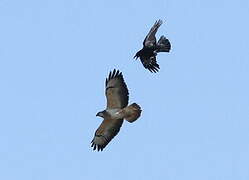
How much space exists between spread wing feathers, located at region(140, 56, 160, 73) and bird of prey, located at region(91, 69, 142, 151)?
113 inches

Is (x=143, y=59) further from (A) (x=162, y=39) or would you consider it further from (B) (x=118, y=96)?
(B) (x=118, y=96)

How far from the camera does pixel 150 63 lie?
2992cm

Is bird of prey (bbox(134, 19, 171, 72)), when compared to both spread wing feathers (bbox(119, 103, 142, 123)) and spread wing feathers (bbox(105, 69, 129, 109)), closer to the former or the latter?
spread wing feathers (bbox(105, 69, 129, 109))

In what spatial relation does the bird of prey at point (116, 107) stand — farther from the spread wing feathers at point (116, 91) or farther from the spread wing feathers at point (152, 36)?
the spread wing feathers at point (152, 36)

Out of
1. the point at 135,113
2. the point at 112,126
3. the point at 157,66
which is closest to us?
the point at 135,113

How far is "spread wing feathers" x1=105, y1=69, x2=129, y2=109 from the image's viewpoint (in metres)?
26.6

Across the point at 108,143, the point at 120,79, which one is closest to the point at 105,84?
the point at 120,79

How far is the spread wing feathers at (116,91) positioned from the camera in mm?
26578

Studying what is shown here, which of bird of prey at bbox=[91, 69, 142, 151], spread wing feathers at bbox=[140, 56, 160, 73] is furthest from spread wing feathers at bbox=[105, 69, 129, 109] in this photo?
spread wing feathers at bbox=[140, 56, 160, 73]

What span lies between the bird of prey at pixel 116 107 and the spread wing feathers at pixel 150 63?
287 centimetres

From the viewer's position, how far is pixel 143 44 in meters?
30.6

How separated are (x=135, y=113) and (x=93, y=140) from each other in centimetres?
308

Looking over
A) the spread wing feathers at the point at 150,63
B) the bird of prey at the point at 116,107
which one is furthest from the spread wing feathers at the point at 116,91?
the spread wing feathers at the point at 150,63

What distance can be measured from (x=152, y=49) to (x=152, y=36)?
62 cm
